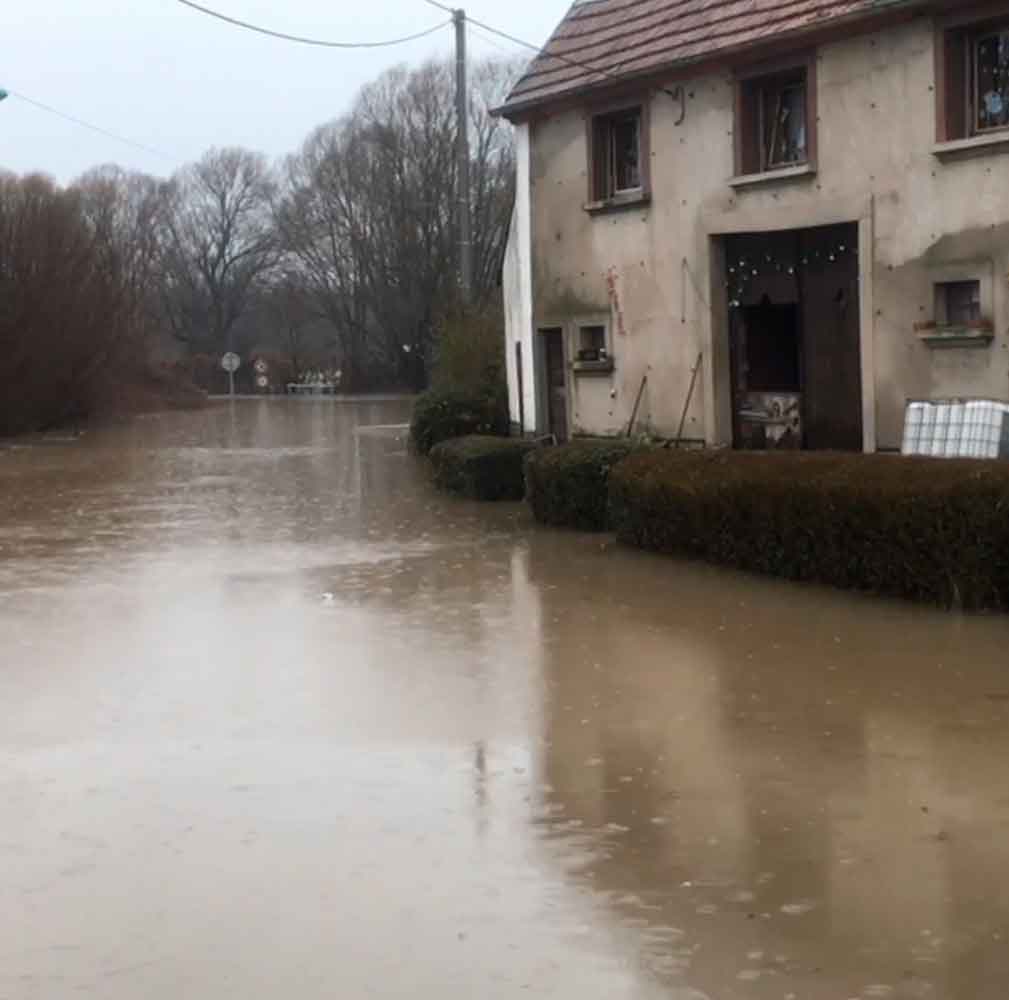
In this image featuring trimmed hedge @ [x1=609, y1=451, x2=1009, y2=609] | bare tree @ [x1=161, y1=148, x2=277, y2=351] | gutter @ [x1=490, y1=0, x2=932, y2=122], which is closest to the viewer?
trimmed hedge @ [x1=609, y1=451, x2=1009, y2=609]

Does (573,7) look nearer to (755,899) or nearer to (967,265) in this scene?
(967,265)

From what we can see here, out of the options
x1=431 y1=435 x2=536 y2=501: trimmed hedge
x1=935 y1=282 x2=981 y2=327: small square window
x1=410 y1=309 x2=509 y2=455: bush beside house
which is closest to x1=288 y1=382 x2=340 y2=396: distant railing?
x1=410 y1=309 x2=509 y2=455: bush beside house

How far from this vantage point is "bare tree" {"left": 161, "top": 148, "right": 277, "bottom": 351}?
104188mm

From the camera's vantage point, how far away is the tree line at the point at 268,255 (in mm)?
43656

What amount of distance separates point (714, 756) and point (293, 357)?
89.8 metres

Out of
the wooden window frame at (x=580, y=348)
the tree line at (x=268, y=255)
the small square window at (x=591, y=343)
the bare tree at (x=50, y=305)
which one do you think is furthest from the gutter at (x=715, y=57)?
the bare tree at (x=50, y=305)

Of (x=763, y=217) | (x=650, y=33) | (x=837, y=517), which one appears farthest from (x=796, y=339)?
(x=837, y=517)

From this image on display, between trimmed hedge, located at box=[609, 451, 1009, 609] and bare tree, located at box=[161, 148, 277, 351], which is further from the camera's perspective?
bare tree, located at box=[161, 148, 277, 351]

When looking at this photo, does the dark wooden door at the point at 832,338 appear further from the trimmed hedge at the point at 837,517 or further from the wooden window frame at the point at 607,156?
the trimmed hedge at the point at 837,517

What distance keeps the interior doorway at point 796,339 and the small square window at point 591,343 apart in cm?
234

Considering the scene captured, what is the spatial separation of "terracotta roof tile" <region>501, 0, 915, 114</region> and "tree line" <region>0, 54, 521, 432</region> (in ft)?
36.9

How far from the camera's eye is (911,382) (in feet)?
51.1

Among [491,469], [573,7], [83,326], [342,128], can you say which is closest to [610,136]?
[573,7]

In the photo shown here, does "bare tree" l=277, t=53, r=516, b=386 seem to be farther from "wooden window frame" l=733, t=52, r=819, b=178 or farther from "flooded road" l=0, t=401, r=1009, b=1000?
"flooded road" l=0, t=401, r=1009, b=1000
